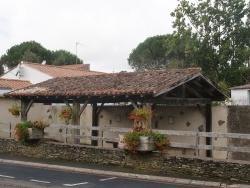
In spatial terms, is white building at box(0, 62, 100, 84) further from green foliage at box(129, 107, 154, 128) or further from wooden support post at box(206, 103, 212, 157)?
green foliage at box(129, 107, 154, 128)

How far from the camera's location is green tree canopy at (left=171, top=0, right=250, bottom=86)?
41656mm

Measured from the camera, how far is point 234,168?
1140cm

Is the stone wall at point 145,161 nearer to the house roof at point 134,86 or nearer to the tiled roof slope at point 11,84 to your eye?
the house roof at point 134,86

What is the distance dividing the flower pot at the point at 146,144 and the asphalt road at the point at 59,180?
1.38 metres

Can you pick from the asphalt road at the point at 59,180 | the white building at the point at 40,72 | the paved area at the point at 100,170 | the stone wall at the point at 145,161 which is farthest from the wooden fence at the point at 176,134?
the white building at the point at 40,72

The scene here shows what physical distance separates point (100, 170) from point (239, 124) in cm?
560

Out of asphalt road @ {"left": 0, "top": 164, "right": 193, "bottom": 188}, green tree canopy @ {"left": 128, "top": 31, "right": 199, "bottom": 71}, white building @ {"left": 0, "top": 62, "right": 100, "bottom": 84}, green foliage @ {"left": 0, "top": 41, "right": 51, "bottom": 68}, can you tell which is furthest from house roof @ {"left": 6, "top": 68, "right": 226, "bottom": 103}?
green foliage @ {"left": 0, "top": 41, "right": 51, "bottom": 68}

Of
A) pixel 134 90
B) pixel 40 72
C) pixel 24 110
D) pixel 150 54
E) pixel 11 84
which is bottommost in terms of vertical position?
pixel 24 110

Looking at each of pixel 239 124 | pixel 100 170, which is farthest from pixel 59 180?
pixel 239 124

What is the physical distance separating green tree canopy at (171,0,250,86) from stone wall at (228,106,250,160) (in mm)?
26721

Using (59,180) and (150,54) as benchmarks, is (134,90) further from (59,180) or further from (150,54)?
(150,54)

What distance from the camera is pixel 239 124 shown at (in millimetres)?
15117

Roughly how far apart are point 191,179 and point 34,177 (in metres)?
4.54

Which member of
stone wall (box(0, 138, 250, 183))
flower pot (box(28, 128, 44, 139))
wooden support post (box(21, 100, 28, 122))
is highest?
wooden support post (box(21, 100, 28, 122))
